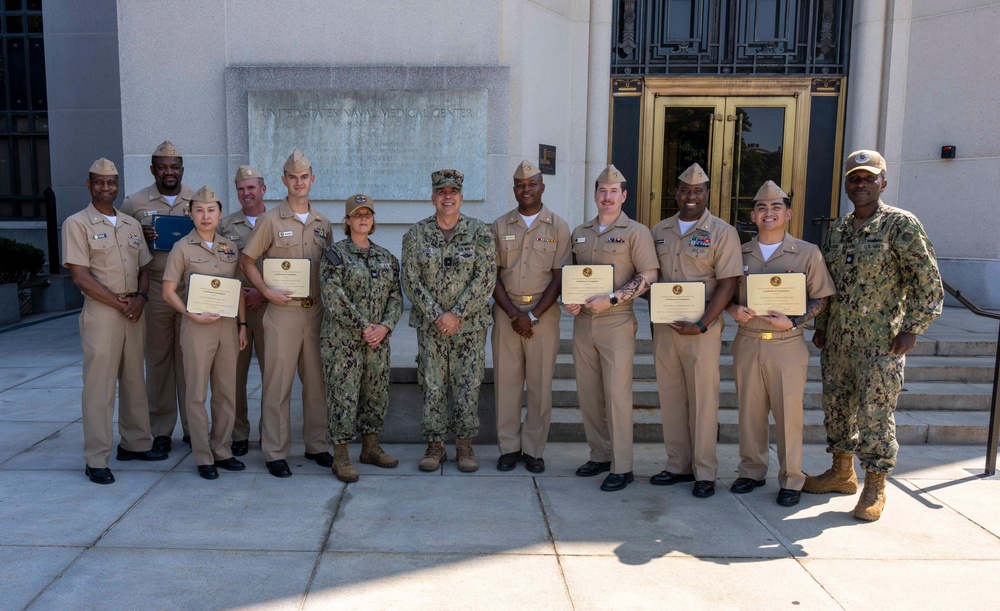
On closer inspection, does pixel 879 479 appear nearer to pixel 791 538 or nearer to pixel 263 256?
pixel 791 538

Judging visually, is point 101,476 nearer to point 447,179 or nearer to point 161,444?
point 161,444

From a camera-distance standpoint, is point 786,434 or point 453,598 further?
point 786,434

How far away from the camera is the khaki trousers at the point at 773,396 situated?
4559 millimetres

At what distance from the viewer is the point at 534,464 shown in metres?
5.16

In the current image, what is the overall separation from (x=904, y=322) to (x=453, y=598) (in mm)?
3028

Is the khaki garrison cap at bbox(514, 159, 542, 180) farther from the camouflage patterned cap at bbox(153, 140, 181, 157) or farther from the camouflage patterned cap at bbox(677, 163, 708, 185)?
the camouflage patterned cap at bbox(153, 140, 181, 157)

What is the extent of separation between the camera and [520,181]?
16.5 feet

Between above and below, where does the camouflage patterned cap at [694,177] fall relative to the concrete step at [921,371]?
above

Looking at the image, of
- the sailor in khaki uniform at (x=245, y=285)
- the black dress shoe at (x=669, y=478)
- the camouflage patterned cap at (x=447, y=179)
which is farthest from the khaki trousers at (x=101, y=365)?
the black dress shoe at (x=669, y=478)

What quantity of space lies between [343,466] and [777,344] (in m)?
2.91

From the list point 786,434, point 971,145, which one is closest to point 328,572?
point 786,434

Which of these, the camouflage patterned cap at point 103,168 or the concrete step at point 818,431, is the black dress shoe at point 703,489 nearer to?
the concrete step at point 818,431

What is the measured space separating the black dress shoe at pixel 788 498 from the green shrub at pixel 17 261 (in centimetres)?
1140

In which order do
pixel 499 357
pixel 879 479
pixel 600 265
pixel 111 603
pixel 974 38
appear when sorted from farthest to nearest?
pixel 974 38
pixel 499 357
pixel 600 265
pixel 879 479
pixel 111 603
